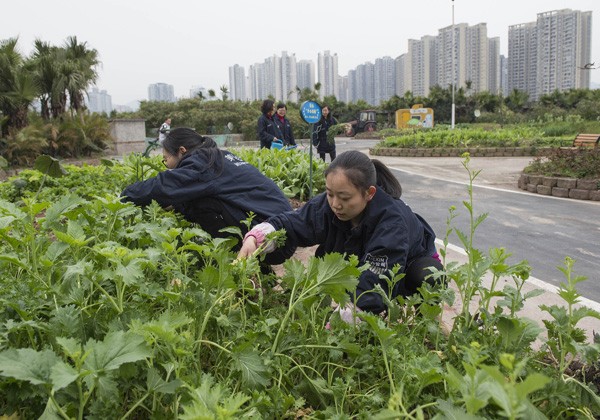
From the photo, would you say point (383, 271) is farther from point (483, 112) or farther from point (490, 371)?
point (483, 112)

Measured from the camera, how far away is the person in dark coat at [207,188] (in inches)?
130

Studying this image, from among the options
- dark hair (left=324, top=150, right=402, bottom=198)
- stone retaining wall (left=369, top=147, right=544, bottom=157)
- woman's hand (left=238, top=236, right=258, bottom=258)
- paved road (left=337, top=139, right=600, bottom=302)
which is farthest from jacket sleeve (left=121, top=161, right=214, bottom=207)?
stone retaining wall (left=369, top=147, right=544, bottom=157)

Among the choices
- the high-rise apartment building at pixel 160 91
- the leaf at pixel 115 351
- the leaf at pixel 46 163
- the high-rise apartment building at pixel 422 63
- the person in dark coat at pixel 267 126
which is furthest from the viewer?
the high-rise apartment building at pixel 160 91

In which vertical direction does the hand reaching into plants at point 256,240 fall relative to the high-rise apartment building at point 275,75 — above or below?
below

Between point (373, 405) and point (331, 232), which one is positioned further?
point (331, 232)

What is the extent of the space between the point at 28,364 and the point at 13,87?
18832 mm

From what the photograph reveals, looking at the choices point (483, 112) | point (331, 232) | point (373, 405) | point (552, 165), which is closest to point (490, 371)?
point (373, 405)

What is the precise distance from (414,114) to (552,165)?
24392 mm

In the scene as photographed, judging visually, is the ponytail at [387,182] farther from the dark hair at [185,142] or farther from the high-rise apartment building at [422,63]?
the high-rise apartment building at [422,63]

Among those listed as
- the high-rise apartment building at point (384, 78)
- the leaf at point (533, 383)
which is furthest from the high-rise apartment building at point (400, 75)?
the leaf at point (533, 383)

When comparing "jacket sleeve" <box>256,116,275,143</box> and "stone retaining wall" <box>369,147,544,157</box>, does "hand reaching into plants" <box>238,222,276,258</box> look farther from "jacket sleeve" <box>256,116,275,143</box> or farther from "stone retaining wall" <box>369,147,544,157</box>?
"stone retaining wall" <box>369,147,544,157</box>

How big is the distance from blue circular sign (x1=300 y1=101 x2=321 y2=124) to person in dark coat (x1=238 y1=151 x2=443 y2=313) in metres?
3.82

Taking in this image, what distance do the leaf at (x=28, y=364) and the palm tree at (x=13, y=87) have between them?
58.7 feet

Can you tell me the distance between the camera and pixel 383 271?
2270mm
